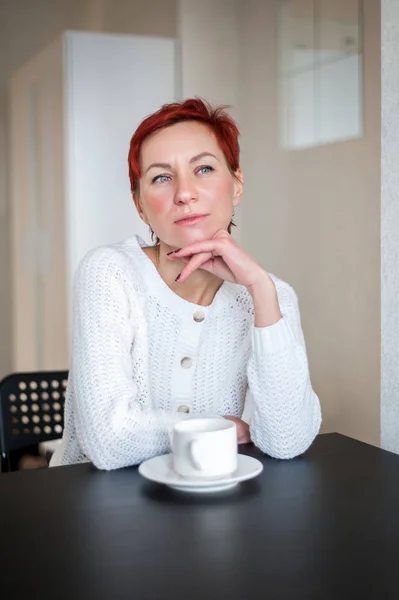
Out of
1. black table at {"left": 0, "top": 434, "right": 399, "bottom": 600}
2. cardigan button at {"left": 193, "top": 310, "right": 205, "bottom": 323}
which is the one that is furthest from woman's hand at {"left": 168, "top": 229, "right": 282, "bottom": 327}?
black table at {"left": 0, "top": 434, "right": 399, "bottom": 600}

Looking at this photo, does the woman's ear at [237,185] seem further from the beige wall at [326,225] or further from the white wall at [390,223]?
the beige wall at [326,225]

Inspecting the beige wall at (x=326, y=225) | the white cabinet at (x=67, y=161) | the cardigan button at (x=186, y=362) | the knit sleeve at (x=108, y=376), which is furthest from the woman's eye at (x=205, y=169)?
the white cabinet at (x=67, y=161)

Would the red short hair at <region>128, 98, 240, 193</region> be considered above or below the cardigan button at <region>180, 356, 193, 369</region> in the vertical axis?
above

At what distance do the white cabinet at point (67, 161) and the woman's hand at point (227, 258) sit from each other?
5.02ft

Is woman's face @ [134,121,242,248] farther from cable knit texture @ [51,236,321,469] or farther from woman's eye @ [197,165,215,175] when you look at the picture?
cable knit texture @ [51,236,321,469]

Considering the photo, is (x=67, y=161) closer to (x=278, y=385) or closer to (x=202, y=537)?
(x=278, y=385)

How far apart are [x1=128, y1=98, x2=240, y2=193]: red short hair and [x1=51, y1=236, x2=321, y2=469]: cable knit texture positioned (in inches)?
6.9

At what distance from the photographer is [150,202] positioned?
1379mm

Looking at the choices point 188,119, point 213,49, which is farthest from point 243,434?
point 213,49

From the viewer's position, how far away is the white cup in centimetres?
97

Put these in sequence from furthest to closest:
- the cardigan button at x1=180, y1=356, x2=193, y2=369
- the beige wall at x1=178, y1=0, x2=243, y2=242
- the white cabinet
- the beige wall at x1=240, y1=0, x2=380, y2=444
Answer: the beige wall at x1=178, y1=0, x2=243, y2=242
the white cabinet
the beige wall at x1=240, y1=0, x2=380, y2=444
the cardigan button at x1=180, y1=356, x2=193, y2=369

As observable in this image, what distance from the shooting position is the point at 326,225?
240cm

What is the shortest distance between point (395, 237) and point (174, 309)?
446mm

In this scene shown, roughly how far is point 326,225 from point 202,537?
169cm
